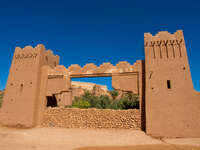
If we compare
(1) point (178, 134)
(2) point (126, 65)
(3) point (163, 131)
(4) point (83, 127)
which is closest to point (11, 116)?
(4) point (83, 127)

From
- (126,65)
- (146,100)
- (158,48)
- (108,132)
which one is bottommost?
(108,132)

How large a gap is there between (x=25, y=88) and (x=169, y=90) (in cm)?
1002

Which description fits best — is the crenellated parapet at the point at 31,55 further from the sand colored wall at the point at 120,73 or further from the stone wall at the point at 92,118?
the stone wall at the point at 92,118

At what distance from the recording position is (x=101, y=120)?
10578 mm

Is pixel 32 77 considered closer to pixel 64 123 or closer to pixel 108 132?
pixel 64 123

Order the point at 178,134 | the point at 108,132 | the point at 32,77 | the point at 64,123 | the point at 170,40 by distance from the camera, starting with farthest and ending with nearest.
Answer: the point at 32,77 → the point at 64,123 → the point at 170,40 → the point at 108,132 → the point at 178,134

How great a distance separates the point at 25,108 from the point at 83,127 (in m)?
4.39

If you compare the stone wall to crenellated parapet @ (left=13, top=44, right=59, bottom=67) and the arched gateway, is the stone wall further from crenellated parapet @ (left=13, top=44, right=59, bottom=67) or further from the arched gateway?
crenellated parapet @ (left=13, top=44, right=59, bottom=67)

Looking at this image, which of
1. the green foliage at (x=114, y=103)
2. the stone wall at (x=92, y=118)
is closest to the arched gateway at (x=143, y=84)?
the stone wall at (x=92, y=118)

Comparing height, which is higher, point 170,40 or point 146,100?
point 170,40

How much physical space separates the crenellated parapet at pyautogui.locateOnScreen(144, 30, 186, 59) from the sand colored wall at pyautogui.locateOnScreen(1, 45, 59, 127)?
8123 mm

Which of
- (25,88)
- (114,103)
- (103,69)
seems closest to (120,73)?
(103,69)

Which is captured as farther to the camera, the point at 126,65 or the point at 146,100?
the point at 126,65

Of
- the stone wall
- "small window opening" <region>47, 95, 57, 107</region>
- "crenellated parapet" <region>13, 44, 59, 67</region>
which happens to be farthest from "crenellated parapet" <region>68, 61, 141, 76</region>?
the stone wall
